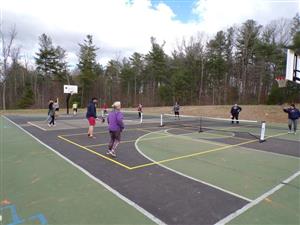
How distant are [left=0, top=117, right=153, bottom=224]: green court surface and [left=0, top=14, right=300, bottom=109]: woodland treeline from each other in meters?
45.2

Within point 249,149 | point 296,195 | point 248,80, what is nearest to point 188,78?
point 248,80

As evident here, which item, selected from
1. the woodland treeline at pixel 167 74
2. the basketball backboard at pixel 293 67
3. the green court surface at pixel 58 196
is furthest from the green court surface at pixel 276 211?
the woodland treeline at pixel 167 74

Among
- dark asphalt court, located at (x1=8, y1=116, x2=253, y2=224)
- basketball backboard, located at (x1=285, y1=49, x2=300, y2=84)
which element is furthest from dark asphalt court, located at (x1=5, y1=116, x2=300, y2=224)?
basketball backboard, located at (x1=285, y1=49, x2=300, y2=84)

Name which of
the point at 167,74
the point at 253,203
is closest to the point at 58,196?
the point at 253,203

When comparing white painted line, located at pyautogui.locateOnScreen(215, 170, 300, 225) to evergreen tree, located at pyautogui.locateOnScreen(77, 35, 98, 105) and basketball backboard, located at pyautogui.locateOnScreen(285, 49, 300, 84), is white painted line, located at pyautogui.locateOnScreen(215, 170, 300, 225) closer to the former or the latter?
basketball backboard, located at pyautogui.locateOnScreen(285, 49, 300, 84)

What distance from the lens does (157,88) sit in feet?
187

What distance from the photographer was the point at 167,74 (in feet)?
184

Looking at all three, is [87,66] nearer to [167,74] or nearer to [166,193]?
[167,74]

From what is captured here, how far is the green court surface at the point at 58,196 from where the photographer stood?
13.0ft

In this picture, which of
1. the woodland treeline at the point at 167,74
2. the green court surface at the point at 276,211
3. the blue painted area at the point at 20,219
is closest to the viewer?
the blue painted area at the point at 20,219

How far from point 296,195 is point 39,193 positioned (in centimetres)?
526

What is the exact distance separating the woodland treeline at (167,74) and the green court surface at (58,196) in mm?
45218

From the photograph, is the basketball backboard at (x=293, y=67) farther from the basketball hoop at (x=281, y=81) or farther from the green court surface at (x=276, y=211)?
the basketball hoop at (x=281, y=81)

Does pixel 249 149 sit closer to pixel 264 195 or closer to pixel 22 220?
pixel 264 195
